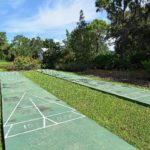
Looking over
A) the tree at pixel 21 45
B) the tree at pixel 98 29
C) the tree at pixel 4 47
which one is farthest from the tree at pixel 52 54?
the tree at pixel 4 47

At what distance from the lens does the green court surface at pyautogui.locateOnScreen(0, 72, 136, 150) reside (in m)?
4.95

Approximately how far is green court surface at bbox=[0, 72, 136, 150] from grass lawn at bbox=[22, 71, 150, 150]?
28cm

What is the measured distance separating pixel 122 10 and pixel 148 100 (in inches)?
698

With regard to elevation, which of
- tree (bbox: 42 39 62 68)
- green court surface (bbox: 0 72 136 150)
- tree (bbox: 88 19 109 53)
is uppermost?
tree (bbox: 88 19 109 53)

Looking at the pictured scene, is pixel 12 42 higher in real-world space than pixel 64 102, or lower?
higher

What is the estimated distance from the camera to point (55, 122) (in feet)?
21.0

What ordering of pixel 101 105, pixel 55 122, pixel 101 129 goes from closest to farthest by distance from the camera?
pixel 101 129, pixel 55 122, pixel 101 105

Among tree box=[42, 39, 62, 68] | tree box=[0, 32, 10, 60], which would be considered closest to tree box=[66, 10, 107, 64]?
tree box=[42, 39, 62, 68]

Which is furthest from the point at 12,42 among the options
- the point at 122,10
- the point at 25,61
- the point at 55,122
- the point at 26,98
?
the point at 55,122

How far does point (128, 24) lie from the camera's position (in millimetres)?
24469

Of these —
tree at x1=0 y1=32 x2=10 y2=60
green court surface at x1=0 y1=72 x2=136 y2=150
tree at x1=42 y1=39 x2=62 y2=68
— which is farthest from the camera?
tree at x1=0 y1=32 x2=10 y2=60

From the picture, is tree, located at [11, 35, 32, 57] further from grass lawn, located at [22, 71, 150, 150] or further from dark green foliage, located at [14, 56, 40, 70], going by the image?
grass lawn, located at [22, 71, 150, 150]

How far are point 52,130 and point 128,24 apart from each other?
20.3 meters

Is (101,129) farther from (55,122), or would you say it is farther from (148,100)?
(148,100)
